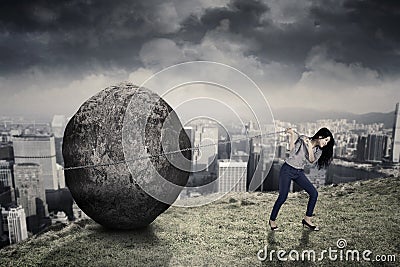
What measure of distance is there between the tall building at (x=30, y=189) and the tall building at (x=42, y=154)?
14 centimetres

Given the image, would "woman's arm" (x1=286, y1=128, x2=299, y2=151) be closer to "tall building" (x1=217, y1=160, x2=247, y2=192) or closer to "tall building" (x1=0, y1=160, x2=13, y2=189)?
"tall building" (x1=217, y1=160, x2=247, y2=192)

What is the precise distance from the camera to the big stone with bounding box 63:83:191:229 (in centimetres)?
407

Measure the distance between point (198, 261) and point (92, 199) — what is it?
5.57ft

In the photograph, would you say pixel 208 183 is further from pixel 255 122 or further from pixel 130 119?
pixel 130 119

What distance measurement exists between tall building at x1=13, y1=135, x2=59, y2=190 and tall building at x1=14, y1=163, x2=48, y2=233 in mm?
136

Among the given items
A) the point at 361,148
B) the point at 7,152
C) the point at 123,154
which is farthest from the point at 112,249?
the point at 361,148

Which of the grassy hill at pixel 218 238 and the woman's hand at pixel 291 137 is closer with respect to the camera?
Answer: the grassy hill at pixel 218 238

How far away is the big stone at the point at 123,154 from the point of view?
13.4 feet

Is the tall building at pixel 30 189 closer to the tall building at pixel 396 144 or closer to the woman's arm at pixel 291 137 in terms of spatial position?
the woman's arm at pixel 291 137

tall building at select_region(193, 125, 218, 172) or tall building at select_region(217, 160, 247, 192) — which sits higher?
tall building at select_region(193, 125, 218, 172)

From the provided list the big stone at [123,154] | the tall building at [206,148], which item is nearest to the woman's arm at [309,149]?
the tall building at [206,148]

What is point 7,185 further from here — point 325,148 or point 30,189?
point 325,148

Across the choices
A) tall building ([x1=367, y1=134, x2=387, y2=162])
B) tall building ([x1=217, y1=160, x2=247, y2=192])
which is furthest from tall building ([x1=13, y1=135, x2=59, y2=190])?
tall building ([x1=367, y1=134, x2=387, y2=162])

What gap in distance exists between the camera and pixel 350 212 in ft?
20.0
